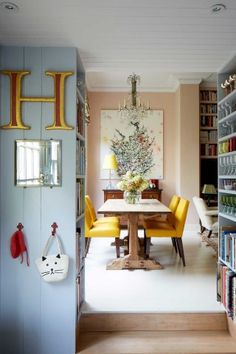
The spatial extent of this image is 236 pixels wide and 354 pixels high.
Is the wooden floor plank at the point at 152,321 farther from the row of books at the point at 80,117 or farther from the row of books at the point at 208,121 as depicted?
the row of books at the point at 208,121

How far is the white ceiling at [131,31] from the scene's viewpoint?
1.77 m

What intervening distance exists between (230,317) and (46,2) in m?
2.71

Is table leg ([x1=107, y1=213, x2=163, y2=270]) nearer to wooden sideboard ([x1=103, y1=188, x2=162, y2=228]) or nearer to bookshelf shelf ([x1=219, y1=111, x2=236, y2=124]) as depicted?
bookshelf shelf ([x1=219, y1=111, x2=236, y2=124])

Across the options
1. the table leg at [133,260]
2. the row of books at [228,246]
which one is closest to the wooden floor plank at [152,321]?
the row of books at [228,246]

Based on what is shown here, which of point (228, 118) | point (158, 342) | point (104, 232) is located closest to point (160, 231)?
point (104, 232)

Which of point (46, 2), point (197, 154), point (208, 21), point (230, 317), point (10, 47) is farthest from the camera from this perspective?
point (197, 154)

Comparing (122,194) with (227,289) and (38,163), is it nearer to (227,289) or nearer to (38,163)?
(227,289)

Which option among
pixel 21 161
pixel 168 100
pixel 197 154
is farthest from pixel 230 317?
pixel 168 100

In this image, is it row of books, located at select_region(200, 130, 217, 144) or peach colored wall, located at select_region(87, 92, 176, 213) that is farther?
peach colored wall, located at select_region(87, 92, 176, 213)

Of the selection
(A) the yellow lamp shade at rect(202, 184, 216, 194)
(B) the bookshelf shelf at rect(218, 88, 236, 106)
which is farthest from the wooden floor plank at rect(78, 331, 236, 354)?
(A) the yellow lamp shade at rect(202, 184, 216, 194)

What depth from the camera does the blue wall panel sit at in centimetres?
229

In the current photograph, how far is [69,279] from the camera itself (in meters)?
2.32

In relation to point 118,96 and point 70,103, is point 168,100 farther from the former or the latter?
point 70,103

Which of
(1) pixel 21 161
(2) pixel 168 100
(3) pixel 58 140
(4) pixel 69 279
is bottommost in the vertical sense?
(4) pixel 69 279
